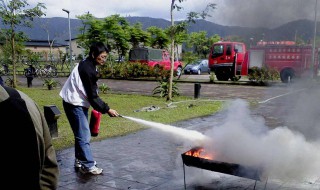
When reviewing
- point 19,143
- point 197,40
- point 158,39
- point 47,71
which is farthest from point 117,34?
point 19,143

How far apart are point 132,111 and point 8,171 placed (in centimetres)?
1005

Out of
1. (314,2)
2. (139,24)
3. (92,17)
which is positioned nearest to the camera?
(314,2)

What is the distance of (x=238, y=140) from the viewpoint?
4730 mm

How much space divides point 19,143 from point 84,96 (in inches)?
159

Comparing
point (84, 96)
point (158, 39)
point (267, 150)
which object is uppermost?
point (158, 39)

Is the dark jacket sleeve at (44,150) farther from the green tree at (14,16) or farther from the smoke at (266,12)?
the green tree at (14,16)

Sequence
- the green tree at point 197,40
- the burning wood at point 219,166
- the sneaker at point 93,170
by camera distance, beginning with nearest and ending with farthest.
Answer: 1. the burning wood at point 219,166
2. the sneaker at point 93,170
3. the green tree at point 197,40

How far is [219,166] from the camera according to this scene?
4324mm

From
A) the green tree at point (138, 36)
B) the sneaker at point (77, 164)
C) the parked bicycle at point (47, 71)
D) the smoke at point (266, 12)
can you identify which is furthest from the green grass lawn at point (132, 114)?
the green tree at point (138, 36)

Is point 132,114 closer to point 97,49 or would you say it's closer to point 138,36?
point 97,49

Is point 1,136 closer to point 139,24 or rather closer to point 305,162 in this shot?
point 305,162

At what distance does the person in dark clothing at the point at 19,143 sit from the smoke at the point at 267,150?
11.1ft

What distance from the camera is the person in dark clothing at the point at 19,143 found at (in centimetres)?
128

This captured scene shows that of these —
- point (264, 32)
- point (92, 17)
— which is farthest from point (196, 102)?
point (92, 17)
